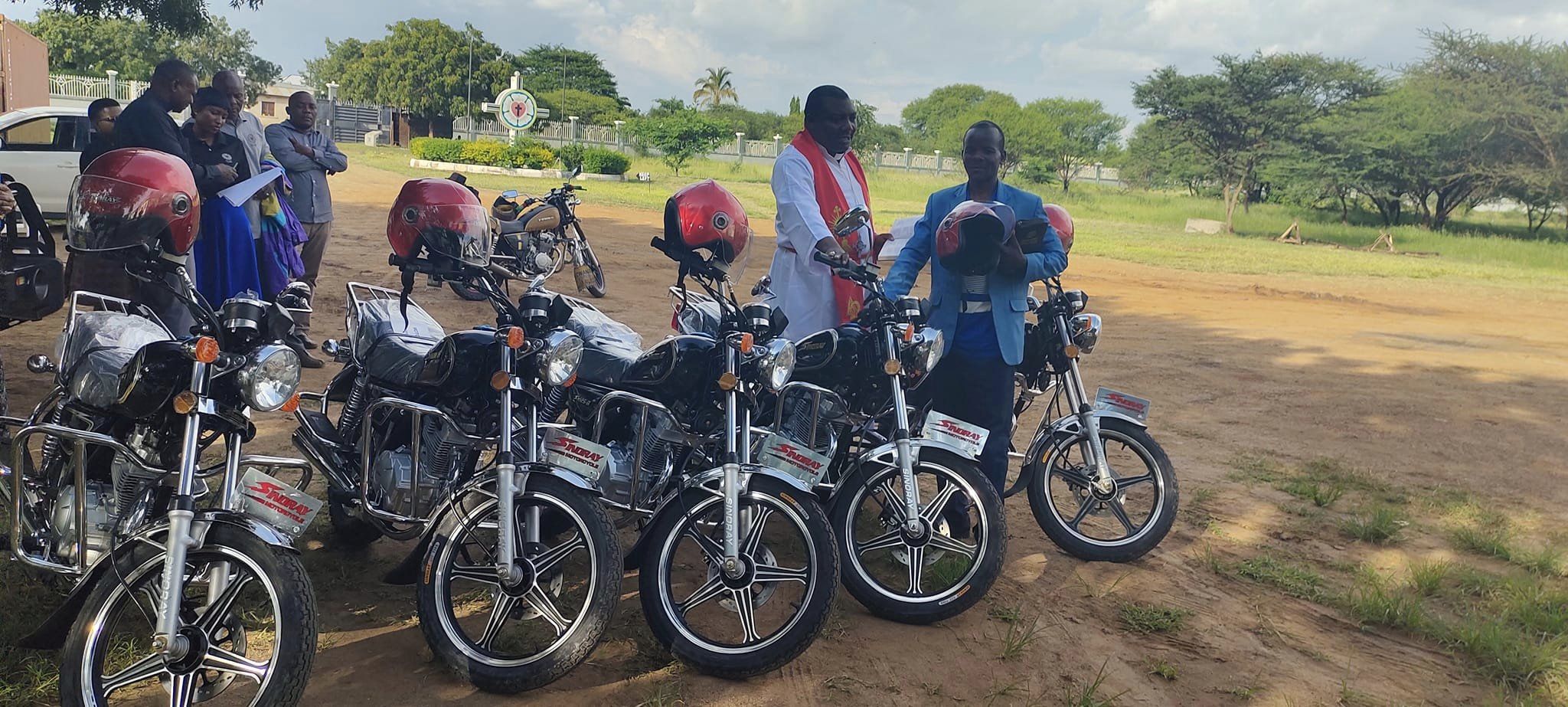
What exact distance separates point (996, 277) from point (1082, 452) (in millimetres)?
855

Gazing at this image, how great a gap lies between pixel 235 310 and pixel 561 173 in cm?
2834

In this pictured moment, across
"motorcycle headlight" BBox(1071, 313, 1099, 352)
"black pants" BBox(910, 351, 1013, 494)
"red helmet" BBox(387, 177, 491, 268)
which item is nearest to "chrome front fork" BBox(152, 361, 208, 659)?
"red helmet" BBox(387, 177, 491, 268)

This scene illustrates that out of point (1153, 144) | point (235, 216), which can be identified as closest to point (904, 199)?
point (1153, 144)

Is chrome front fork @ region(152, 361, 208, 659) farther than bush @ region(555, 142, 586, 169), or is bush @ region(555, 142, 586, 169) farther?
bush @ region(555, 142, 586, 169)

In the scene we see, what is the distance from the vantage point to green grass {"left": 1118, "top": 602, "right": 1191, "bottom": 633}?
373 cm

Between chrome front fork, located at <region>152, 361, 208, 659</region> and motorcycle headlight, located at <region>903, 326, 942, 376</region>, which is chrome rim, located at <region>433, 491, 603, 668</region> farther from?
motorcycle headlight, located at <region>903, 326, 942, 376</region>

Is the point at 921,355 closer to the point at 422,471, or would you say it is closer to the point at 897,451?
the point at 897,451

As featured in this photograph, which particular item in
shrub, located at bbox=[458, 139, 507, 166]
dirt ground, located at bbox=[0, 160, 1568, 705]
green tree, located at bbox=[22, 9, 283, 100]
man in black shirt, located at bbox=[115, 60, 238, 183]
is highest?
green tree, located at bbox=[22, 9, 283, 100]

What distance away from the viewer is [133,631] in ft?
10.1

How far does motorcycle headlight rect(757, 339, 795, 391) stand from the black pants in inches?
42.9

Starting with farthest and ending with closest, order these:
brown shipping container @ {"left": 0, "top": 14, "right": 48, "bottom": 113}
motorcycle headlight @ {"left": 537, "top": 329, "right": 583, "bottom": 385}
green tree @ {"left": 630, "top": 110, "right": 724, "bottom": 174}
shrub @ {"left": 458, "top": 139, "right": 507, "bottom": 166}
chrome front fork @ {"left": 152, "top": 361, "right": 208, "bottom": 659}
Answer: green tree @ {"left": 630, "top": 110, "right": 724, "bottom": 174} < shrub @ {"left": 458, "top": 139, "right": 507, "bottom": 166} < brown shipping container @ {"left": 0, "top": 14, "right": 48, "bottom": 113} < motorcycle headlight @ {"left": 537, "top": 329, "right": 583, "bottom": 385} < chrome front fork @ {"left": 152, "top": 361, "right": 208, "bottom": 659}

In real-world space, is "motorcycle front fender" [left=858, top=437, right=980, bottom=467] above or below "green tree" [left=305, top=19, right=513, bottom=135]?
below

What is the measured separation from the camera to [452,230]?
3.11 m

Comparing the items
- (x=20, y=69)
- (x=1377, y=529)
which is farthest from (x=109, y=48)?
(x=1377, y=529)
